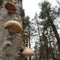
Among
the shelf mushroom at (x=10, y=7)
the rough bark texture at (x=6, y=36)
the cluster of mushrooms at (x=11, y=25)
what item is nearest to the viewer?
the rough bark texture at (x=6, y=36)

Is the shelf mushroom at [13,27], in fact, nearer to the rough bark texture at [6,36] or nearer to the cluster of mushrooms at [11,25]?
the cluster of mushrooms at [11,25]

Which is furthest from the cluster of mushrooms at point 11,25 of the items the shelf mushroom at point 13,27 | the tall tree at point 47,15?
the tall tree at point 47,15

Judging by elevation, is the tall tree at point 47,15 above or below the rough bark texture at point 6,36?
above

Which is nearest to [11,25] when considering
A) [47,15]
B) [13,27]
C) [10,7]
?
[13,27]

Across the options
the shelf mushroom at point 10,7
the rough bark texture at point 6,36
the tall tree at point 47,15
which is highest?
the tall tree at point 47,15

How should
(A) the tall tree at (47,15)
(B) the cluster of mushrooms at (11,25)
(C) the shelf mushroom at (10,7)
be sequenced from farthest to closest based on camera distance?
1. (A) the tall tree at (47,15)
2. (C) the shelf mushroom at (10,7)
3. (B) the cluster of mushrooms at (11,25)

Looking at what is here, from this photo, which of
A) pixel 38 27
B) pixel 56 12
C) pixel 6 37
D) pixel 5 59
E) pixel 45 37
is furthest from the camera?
pixel 38 27

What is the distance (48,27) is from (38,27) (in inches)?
158

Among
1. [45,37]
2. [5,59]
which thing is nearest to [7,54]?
[5,59]

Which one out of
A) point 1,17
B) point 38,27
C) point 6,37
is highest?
point 38,27

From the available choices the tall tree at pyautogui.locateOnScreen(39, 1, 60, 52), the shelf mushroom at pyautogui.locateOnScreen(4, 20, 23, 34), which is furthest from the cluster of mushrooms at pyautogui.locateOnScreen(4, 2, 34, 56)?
the tall tree at pyautogui.locateOnScreen(39, 1, 60, 52)

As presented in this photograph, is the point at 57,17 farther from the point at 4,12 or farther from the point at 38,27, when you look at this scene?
the point at 4,12

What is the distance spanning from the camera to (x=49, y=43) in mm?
22016

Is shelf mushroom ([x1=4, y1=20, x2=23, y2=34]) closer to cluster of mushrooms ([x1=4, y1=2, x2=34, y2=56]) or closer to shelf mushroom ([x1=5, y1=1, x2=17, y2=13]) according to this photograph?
cluster of mushrooms ([x1=4, y1=2, x2=34, y2=56])
